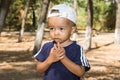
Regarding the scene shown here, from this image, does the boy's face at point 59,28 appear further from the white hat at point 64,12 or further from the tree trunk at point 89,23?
the tree trunk at point 89,23

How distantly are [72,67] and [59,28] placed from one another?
0.33m

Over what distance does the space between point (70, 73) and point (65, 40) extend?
0.27 meters

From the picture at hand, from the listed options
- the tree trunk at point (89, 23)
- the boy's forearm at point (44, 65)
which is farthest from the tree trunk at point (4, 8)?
the tree trunk at point (89, 23)

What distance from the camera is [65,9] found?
3193 millimetres

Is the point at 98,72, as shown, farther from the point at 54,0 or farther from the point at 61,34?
the point at 54,0

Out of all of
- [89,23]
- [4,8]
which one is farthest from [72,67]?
[89,23]

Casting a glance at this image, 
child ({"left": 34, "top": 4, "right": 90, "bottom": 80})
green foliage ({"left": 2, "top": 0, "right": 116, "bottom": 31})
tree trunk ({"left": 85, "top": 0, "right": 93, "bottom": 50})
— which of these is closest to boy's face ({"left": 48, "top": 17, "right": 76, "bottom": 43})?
child ({"left": 34, "top": 4, "right": 90, "bottom": 80})

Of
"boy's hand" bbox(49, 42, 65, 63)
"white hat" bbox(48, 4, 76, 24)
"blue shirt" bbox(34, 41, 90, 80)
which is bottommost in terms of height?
"blue shirt" bbox(34, 41, 90, 80)

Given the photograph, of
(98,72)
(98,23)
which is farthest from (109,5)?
(98,72)

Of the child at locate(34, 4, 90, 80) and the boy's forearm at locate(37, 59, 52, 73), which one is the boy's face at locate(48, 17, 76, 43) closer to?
the child at locate(34, 4, 90, 80)

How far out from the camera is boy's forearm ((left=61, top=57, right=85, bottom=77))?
3098mm

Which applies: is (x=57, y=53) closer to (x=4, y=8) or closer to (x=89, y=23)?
(x=4, y=8)

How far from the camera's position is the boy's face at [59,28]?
10.4ft

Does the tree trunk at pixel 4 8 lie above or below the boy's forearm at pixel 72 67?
above
